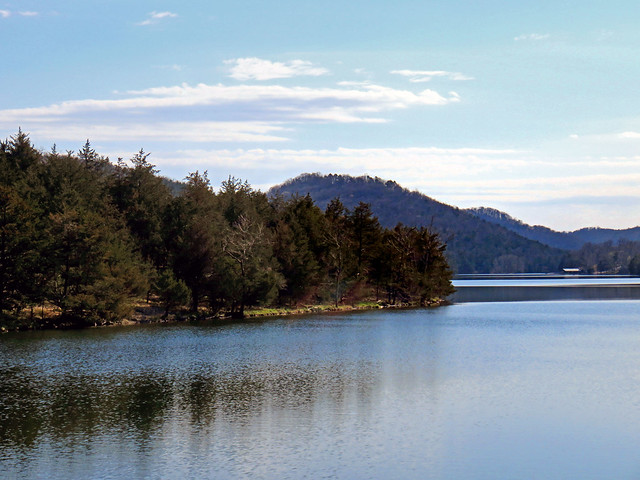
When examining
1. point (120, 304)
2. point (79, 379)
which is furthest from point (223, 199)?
point (79, 379)

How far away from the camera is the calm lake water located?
22797mm

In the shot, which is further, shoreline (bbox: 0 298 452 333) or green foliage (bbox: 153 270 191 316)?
green foliage (bbox: 153 270 191 316)

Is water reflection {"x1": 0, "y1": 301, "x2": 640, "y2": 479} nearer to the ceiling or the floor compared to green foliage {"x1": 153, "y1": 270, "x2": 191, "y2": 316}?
nearer to the floor

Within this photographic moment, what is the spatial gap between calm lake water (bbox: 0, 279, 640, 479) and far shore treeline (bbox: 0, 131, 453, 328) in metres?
12.4

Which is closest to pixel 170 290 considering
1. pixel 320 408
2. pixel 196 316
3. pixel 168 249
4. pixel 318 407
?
pixel 196 316

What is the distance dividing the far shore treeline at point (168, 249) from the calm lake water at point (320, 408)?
12.4m

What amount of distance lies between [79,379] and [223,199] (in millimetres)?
69442

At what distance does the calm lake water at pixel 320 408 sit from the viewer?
74.8 feet

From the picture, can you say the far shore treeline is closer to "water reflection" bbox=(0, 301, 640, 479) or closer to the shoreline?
the shoreline

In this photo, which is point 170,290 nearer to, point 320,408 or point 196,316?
point 196,316

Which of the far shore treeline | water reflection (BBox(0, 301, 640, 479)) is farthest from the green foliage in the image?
water reflection (BBox(0, 301, 640, 479))

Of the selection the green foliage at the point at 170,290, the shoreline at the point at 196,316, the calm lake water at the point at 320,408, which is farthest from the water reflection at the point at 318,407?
the green foliage at the point at 170,290

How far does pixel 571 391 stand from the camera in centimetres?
3600

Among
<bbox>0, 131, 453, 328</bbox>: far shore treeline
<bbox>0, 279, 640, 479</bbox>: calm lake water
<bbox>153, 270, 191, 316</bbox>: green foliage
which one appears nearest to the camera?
<bbox>0, 279, 640, 479</bbox>: calm lake water
